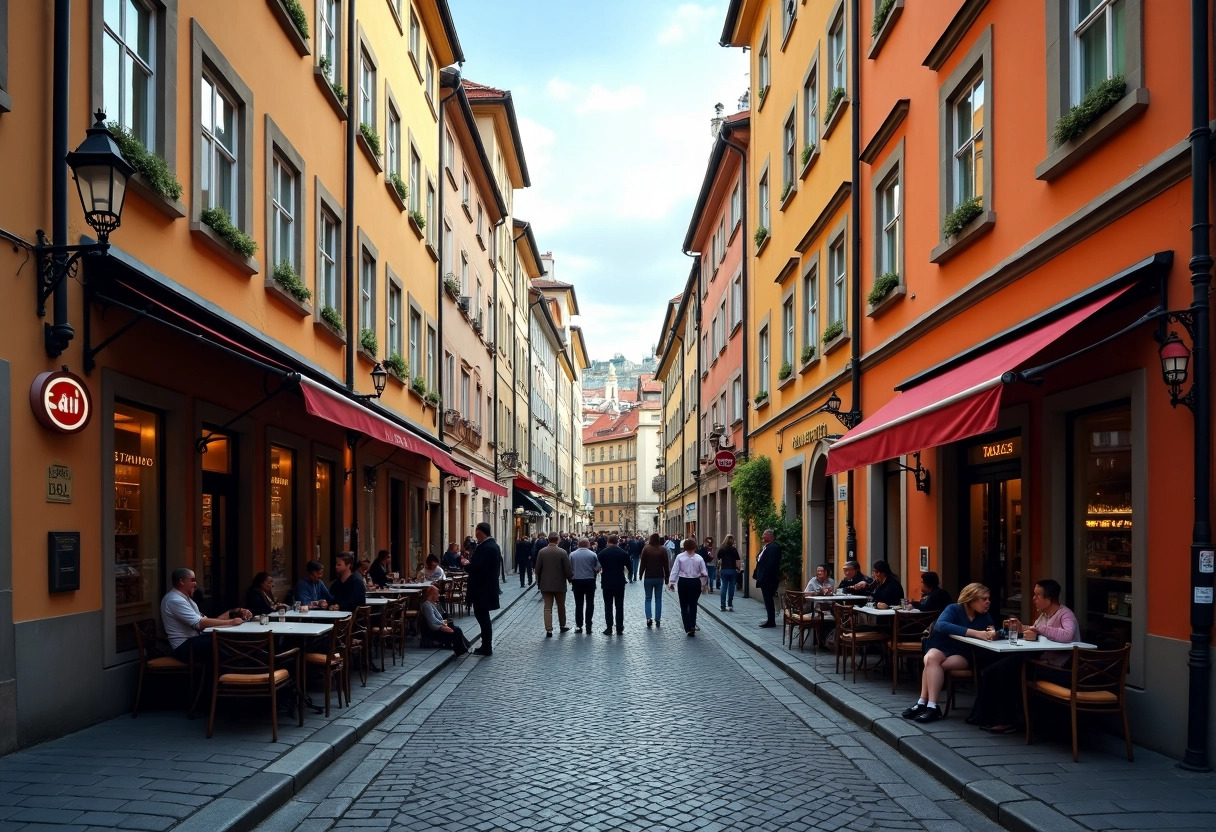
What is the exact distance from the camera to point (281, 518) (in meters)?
14.6

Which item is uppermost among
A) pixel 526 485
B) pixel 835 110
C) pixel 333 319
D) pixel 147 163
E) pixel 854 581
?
pixel 835 110

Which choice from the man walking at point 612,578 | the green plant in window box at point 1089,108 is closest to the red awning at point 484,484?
the man walking at point 612,578

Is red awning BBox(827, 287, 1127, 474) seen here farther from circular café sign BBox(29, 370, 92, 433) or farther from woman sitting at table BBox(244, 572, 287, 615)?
circular café sign BBox(29, 370, 92, 433)

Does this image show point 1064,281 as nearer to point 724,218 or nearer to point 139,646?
point 139,646

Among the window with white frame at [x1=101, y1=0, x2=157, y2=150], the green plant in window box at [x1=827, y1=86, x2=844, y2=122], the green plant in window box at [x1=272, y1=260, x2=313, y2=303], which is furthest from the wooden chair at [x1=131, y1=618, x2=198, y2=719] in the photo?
the green plant in window box at [x1=827, y1=86, x2=844, y2=122]

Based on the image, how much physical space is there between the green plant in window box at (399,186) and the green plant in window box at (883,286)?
10.1 metres

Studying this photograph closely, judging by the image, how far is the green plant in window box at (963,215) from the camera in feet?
37.2

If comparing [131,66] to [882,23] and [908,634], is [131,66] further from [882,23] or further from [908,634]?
[882,23]

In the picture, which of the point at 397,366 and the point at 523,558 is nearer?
the point at 397,366

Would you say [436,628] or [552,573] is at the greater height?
[552,573]

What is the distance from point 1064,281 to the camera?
930cm

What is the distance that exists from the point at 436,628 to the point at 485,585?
937 mm

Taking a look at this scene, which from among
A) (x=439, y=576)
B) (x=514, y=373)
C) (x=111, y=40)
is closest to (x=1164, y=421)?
(x=111, y=40)

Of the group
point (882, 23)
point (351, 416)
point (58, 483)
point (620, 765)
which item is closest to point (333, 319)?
point (351, 416)
